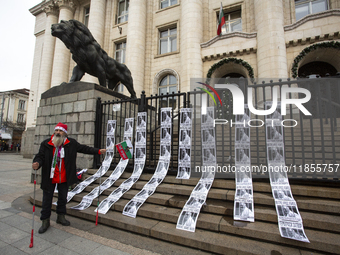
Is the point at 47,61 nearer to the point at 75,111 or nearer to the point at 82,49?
the point at 82,49

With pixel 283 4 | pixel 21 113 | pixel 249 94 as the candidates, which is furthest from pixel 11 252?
pixel 21 113

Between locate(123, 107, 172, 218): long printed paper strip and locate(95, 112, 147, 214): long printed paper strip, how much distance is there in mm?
402

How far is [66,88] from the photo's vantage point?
6.70 meters

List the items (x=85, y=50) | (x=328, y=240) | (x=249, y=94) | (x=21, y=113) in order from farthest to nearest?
(x=21, y=113) → (x=85, y=50) → (x=249, y=94) → (x=328, y=240)

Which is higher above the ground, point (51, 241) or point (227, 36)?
point (227, 36)

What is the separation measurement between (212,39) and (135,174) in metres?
12.4

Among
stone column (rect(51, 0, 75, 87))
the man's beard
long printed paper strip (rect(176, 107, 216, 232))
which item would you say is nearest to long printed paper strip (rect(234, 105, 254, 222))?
long printed paper strip (rect(176, 107, 216, 232))

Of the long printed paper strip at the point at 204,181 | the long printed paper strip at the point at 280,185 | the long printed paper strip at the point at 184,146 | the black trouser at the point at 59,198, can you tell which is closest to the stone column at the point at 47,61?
the black trouser at the point at 59,198

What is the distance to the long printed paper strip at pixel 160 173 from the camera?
3613 millimetres

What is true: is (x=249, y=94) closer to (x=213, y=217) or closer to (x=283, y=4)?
(x=213, y=217)

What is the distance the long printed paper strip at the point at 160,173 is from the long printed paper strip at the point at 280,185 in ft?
7.32

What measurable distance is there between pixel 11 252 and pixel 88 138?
3.54m

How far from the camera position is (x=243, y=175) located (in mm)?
3635

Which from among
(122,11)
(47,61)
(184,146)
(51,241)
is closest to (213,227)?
(184,146)
